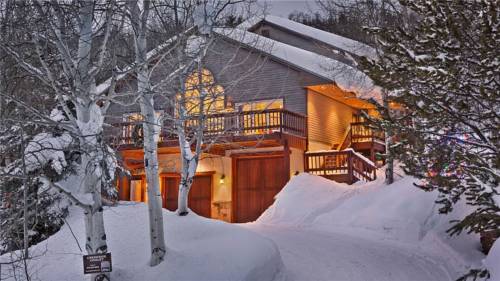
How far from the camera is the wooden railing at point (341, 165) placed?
63.1 ft

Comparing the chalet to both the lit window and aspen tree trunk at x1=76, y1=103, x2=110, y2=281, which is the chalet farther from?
aspen tree trunk at x1=76, y1=103, x2=110, y2=281

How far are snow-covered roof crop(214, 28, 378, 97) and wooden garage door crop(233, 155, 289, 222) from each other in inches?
152

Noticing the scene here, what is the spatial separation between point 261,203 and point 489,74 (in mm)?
13855

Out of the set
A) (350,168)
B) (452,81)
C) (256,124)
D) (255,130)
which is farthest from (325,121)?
(452,81)

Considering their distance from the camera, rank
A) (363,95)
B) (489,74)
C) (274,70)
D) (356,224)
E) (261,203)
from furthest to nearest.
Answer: (274,70)
(261,203)
(363,95)
(356,224)
(489,74)

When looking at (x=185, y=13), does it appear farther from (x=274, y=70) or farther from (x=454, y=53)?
(x=274, y=70)

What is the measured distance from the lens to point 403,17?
17.4 metres

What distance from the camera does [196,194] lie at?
21766 millimetres

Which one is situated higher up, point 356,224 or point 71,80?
point 71,80

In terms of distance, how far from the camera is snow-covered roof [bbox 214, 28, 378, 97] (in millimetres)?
18719

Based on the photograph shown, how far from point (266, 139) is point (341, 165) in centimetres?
331

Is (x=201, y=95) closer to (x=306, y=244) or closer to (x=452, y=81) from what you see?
(x=306, y=244)

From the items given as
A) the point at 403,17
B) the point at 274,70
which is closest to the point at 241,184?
the point at 274,70

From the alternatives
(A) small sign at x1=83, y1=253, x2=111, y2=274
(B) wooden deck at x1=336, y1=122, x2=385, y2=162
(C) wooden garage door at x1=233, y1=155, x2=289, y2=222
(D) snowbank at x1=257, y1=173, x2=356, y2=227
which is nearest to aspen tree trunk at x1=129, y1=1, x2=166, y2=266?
(A) small sign at x1=83, y1=253, x2=111, y2=274
